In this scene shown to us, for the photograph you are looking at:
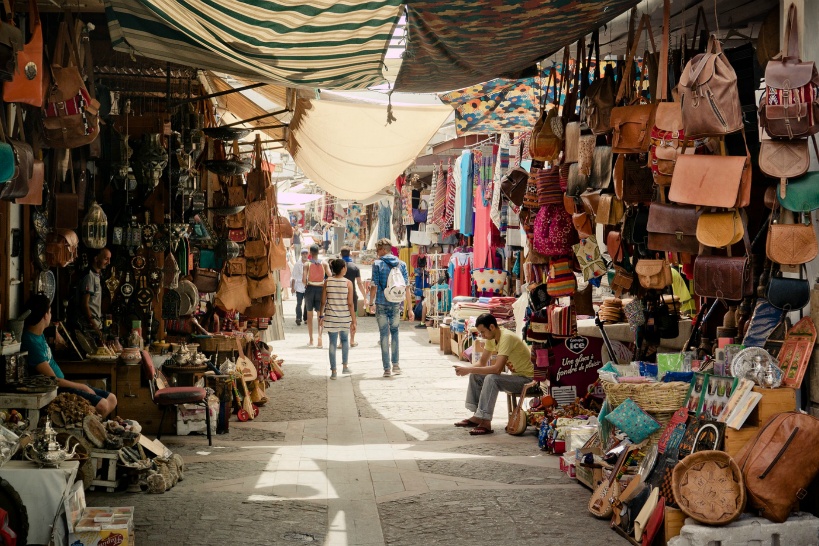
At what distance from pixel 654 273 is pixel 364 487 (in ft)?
8.75

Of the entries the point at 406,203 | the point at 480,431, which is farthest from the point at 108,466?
the point at 406,203

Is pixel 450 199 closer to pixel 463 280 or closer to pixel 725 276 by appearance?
pixel 463 280

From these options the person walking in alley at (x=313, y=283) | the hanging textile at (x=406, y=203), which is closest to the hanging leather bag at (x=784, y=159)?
the person walking in alley at (x=313, y=283)

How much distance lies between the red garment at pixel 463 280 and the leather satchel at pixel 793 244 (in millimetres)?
12982

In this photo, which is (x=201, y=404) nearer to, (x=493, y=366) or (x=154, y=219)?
(x=154, y=219)

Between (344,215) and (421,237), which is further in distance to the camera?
(344,215)

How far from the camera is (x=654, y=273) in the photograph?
23.8ft

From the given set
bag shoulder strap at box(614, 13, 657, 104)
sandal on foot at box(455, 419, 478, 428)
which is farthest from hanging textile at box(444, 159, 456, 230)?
bag shoulder strap at box(614, 13, 657, 104)

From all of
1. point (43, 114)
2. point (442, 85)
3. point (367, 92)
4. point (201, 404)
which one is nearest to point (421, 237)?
point (367, 92)

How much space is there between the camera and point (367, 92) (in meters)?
11.2

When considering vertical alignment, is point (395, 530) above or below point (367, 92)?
below

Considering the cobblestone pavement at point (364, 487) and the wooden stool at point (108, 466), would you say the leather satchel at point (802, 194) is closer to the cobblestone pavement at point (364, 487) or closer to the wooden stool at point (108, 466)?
the cobblestone pavement at point (364, 487)

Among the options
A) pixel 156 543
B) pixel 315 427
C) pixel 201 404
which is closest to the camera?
pixel 156 543

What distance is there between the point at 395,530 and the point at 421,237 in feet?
54.3
